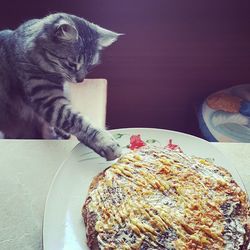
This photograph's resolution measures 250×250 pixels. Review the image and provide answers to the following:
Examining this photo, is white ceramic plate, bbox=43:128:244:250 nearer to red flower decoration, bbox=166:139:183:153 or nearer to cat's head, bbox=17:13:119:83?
red flower decoration, bbox=166:139:183:153

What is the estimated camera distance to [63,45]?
3.09ft

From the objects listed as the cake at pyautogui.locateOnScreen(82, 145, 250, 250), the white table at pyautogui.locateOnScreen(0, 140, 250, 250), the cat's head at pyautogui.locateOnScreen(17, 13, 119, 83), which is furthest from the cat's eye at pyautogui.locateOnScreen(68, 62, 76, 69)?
the cake at pyautogui.locateOnScreen(82, 145, 250, 250)

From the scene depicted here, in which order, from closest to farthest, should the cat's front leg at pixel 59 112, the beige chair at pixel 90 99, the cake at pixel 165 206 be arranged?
1. the cake at pixel 165 206
2. the cat's front leg at pixel 59 112
3. the beige chair at pixel 90 99

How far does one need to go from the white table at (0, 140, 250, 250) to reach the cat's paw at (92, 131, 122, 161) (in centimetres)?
6

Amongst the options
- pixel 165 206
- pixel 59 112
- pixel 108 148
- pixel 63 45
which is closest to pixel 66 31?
pixel 63 45

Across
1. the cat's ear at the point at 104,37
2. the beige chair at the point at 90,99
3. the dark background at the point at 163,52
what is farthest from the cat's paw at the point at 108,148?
the dark background at the point at 163,52

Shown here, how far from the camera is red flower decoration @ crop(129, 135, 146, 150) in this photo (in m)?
0.79

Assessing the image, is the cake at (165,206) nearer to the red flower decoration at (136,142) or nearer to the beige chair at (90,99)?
the red flower decoration at (136,142)

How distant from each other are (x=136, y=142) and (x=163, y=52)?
2.11 ft

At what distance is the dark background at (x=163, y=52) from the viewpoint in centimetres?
132

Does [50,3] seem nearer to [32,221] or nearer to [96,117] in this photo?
[96,117]

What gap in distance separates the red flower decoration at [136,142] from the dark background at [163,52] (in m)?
0.60

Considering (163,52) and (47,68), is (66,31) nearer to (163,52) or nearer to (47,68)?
(47,68)

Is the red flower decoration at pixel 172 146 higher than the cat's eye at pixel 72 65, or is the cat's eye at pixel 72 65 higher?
the cat's eye at pixel 72 65
